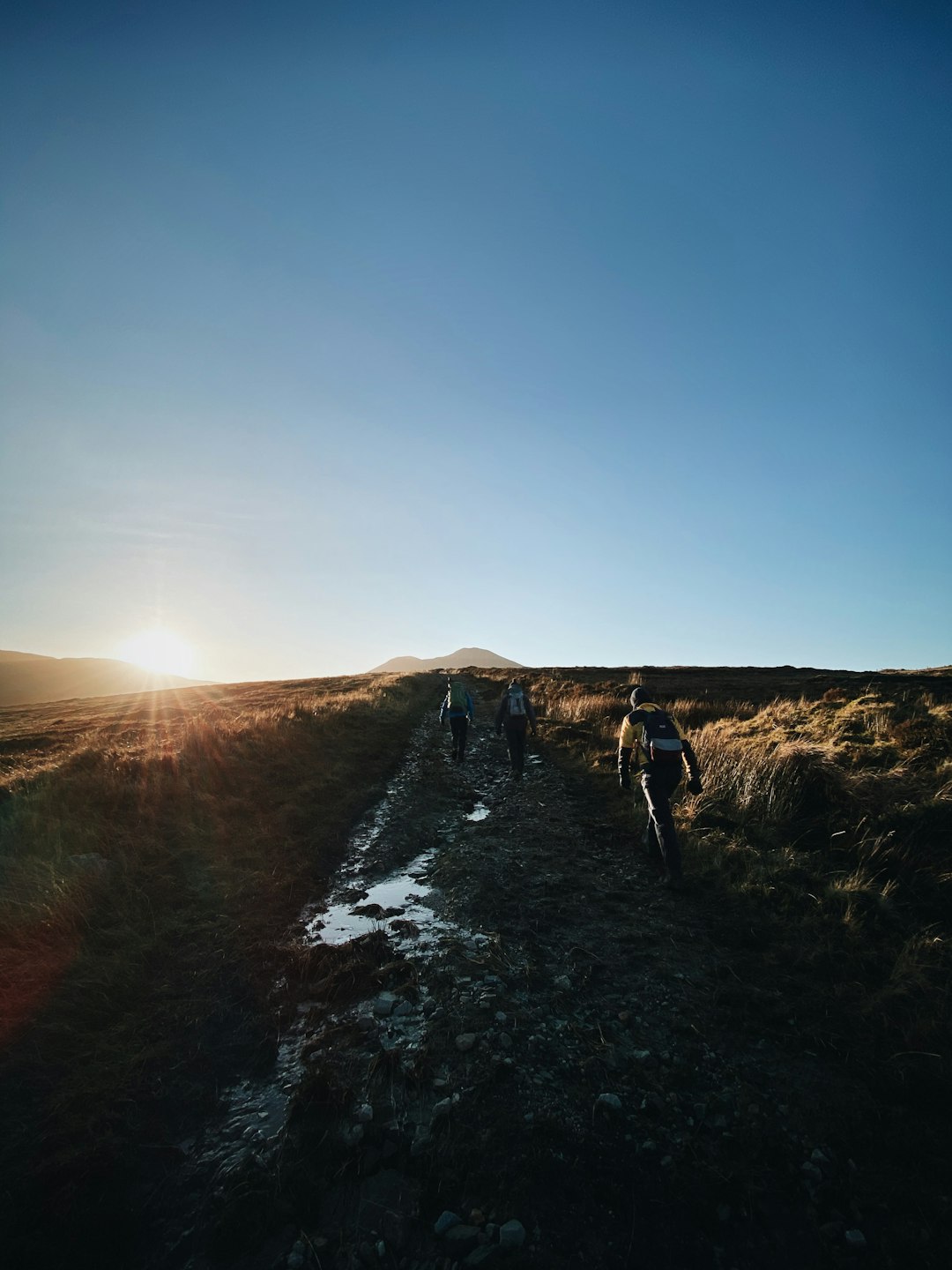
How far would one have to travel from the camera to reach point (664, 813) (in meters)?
8.76

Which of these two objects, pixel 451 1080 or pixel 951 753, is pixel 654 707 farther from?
pixel 451 1080

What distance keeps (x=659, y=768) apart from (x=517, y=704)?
24.4 ft

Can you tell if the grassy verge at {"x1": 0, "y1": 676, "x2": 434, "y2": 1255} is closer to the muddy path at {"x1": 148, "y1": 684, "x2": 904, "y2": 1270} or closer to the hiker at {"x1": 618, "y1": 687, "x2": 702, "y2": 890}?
the muddy path at {"x1": 148, "y1": 684, "x2": 904, "y2": 1270}

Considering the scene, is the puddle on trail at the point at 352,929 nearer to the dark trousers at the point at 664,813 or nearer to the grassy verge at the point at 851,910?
the dark trousers at the point at 664,813

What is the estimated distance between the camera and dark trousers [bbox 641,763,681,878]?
8.41 m

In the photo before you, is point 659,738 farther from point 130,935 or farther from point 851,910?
point 130,935

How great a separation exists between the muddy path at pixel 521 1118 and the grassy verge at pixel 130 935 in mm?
650

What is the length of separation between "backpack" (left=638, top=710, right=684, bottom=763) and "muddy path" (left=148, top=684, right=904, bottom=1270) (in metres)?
2.31

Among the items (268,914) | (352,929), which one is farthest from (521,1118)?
(268,914)

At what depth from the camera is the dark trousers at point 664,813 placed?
27.6 feet

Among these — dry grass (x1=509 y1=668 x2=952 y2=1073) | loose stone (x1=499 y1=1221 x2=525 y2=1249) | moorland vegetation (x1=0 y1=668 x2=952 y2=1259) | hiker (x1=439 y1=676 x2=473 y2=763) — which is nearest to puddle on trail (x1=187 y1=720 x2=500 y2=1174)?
moorland vegetation (x1=0 y1=668 x2=952 y2=1259)

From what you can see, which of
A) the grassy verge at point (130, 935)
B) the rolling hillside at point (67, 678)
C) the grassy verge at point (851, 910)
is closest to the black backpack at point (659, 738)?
the grassy verge at point (851, 910)

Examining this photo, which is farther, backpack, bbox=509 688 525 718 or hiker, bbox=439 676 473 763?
hiker, bbox=439 676 473 763

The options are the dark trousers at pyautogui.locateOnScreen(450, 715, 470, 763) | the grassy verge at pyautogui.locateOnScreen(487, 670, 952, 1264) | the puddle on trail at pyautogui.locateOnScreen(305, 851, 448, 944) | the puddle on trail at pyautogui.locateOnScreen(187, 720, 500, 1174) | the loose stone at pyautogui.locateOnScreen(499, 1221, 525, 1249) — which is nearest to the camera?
the loose stone at pyautogui.locateOnScreen(499, 1221, 525, 1249)
